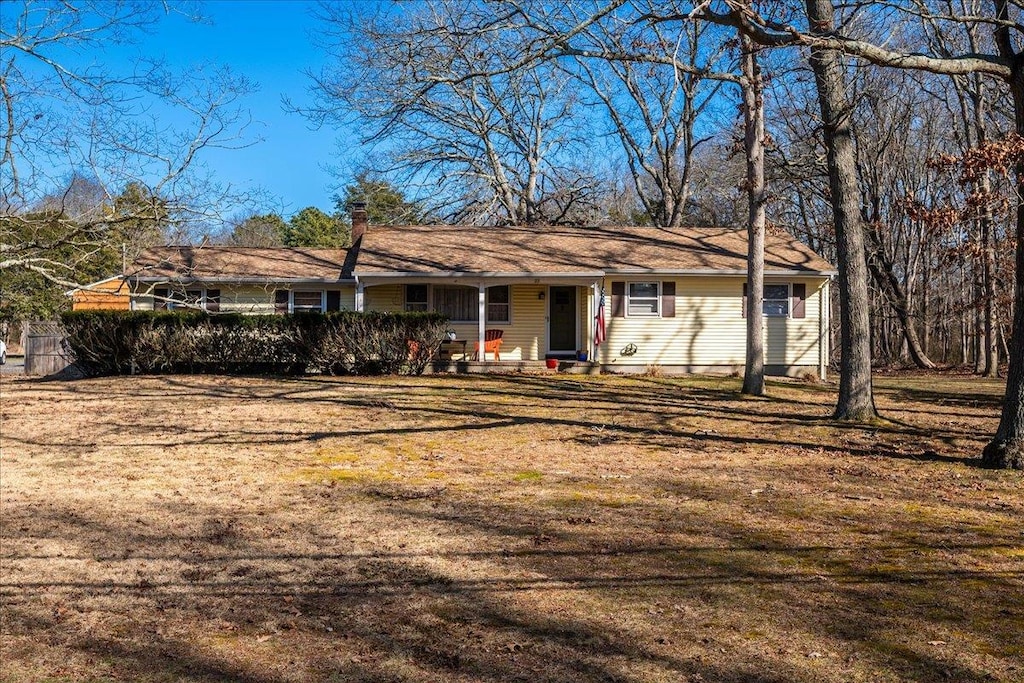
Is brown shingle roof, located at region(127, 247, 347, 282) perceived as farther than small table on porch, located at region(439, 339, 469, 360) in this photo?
Yes

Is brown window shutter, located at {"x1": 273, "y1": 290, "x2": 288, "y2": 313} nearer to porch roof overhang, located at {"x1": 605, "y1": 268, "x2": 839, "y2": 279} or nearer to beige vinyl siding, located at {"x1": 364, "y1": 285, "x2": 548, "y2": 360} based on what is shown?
beige vinyl siding, located at {"x1": 364, "y1": 285, "x2": 548, "y2": 360}

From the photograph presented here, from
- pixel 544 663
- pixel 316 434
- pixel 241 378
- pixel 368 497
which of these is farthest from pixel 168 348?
pixel 544 663

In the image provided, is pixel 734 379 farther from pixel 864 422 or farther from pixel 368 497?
pixel 368 497

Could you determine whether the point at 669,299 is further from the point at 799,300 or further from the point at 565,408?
the point at 565,408

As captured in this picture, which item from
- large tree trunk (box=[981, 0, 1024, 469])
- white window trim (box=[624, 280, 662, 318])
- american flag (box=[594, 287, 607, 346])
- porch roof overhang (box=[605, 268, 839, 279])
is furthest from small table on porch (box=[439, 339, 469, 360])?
large tree trunk (box=[981, 0, 1024, 469])

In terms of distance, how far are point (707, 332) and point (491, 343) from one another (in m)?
5.50

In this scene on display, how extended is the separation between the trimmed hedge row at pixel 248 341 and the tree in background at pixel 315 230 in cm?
2306

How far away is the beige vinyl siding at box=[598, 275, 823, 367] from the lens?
70.5 ft

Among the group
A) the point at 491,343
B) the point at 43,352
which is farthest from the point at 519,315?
the point at 43,352

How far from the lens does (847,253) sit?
477 inches

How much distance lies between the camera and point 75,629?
491 centimetres

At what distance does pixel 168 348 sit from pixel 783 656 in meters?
16.4

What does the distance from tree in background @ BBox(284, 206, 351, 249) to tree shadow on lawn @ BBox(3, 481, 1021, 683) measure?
36.1 m

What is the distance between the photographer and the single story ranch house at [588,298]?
21062 mm
